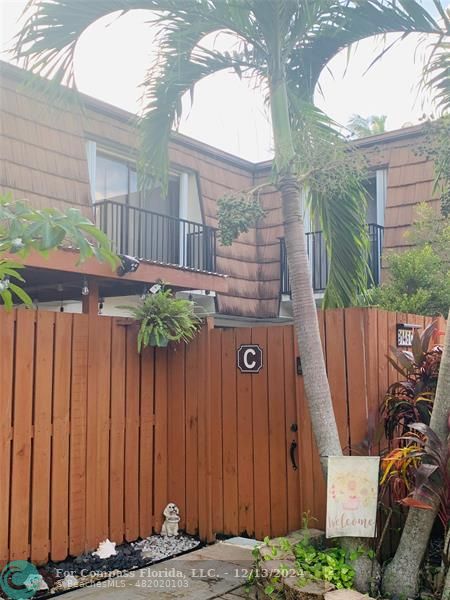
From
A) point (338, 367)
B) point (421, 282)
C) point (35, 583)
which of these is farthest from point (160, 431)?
point (421, 282)

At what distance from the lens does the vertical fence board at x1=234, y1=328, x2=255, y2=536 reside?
5051 mm

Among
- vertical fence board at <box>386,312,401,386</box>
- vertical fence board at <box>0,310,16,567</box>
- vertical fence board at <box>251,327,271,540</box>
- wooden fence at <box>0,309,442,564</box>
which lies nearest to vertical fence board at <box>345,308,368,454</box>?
wooden fence at <box>0,309,442,564</box>

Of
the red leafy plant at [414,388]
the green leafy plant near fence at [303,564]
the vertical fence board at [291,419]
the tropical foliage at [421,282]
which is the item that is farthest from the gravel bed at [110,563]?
the tropical foliage at [421,282]

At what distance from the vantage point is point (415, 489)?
137 inches

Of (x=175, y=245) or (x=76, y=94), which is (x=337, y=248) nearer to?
(x=76, y=94)

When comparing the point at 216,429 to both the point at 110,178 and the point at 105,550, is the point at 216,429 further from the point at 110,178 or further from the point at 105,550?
the point at 110,178

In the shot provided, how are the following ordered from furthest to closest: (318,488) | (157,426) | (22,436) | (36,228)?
(157,426), (318,488), (22,436), (36,228)

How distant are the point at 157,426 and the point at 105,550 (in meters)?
1.16

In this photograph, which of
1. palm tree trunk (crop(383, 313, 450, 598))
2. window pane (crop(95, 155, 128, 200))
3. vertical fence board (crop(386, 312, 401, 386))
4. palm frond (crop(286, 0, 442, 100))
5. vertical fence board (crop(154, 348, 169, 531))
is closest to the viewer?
palm tree trunk (crop(383, 313, 450, 598))

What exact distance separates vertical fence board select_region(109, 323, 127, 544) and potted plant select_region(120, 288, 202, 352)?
0.20 meters

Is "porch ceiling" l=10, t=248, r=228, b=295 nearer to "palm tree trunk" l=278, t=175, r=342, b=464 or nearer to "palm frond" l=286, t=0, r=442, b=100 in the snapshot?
"palm tree trunk" l=278, t=175, r=342, b=464

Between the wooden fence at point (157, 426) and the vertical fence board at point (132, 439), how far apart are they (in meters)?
0.01

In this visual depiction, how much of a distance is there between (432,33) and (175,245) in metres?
5.62

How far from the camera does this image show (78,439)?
4762 mm
